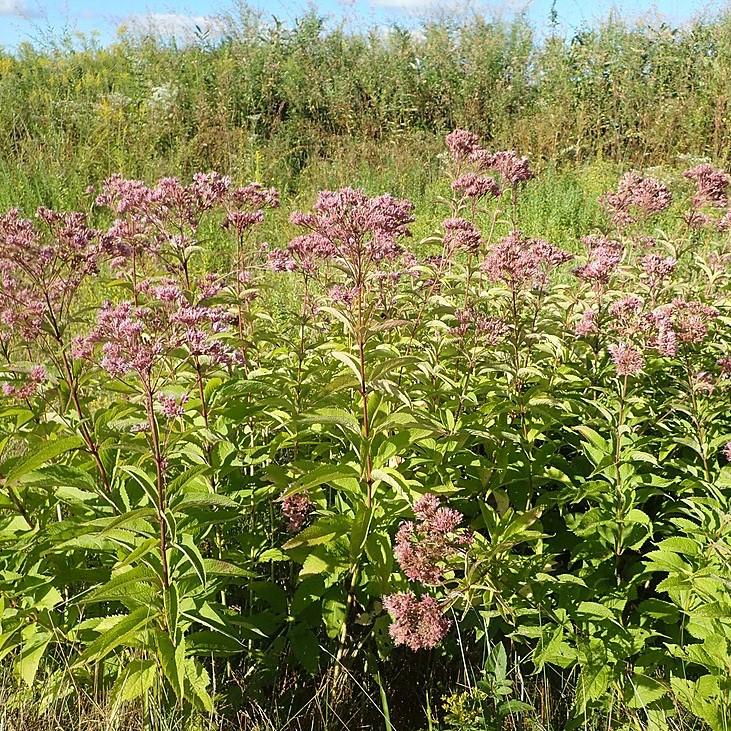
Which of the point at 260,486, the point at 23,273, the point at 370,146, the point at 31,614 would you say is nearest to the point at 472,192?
the point at 260,486

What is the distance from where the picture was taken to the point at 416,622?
1.96m

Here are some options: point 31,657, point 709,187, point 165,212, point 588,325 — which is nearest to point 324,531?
point 31,657

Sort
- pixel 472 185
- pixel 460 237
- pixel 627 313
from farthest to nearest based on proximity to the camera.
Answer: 1. pixel 472 185
2. pixel 460 237
3. pixel 627 313

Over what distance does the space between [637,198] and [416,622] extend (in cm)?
249

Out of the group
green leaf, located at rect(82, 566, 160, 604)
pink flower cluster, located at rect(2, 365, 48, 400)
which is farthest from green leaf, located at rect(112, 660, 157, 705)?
pink flower cluster, located at rect(2, 365, 48, 400)

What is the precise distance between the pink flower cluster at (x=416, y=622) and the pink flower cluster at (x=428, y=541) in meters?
0.07

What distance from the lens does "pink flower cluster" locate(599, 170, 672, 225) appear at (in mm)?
3525

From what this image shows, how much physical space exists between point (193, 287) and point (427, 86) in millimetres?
10226

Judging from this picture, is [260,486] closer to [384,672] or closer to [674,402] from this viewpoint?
[384,672]

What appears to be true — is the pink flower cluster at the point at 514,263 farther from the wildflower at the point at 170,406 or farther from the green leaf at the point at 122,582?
the green leaf at the point at 122,582

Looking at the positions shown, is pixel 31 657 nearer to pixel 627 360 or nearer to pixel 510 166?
pixel 627 360

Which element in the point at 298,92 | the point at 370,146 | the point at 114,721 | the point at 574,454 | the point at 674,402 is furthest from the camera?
the point at 298,92

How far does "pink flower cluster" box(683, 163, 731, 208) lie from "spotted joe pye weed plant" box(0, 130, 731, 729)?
0.77m

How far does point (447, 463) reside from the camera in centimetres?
251
